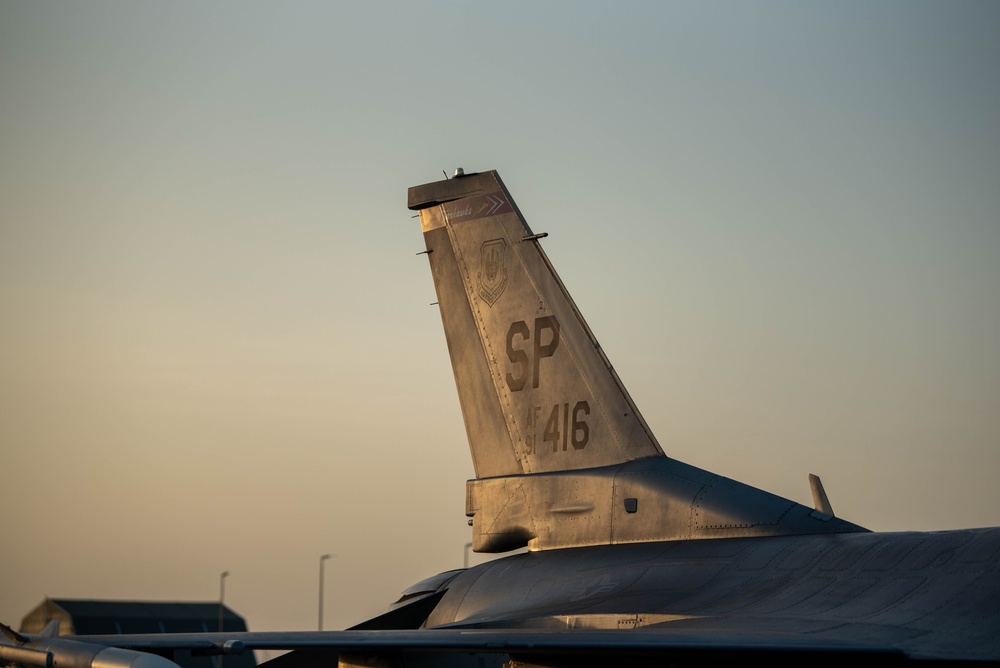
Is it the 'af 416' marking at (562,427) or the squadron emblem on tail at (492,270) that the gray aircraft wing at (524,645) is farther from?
the squadron emblem on tail at (492,270)

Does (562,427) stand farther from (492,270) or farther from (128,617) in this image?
(128,617)

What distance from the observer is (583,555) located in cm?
1168

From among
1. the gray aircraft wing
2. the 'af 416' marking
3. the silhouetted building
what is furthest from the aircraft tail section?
the silhouetted building

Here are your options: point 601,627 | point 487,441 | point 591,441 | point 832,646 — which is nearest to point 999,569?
point 832,646

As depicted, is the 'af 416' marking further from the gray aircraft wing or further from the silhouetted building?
the silhouetted building

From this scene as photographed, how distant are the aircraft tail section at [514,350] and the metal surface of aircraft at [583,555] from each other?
21 millimetres

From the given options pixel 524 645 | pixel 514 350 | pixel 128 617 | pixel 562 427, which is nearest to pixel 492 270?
pixel 514 350

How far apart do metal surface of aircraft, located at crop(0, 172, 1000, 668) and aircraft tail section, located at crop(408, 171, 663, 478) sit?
0.02 meters

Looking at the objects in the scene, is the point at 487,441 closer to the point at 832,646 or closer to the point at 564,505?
the point at 564,505

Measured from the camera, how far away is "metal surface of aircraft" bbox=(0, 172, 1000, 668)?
27.4 feet

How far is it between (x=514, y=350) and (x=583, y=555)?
2675mm

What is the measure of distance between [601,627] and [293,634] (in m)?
2.61

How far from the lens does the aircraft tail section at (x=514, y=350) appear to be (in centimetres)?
1245

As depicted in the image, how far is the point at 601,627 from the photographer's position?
995 centimetres
